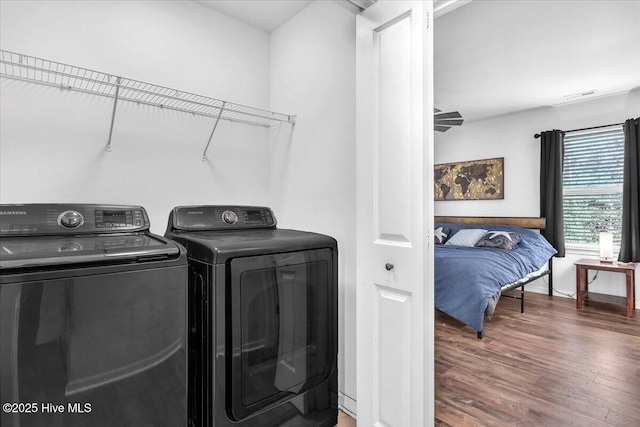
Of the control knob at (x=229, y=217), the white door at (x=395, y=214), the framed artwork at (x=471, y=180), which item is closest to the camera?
the white door at (x=395, y=214)

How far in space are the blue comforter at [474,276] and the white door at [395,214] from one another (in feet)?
5.97

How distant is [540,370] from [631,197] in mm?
2750

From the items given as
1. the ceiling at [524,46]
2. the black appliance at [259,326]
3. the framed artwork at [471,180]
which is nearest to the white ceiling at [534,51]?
the ceiling at [524,46]

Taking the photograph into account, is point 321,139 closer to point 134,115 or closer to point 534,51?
point 134,115

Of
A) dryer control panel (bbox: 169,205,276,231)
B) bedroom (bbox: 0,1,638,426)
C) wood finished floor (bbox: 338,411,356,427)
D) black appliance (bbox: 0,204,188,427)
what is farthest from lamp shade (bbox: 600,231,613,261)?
black appliance (bbox: 0,204,188,427)

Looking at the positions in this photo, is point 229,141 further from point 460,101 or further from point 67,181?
point 460,101

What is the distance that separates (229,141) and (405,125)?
1170mm

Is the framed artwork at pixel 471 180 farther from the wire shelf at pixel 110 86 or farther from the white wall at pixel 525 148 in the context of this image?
the wire shelf at pixel 110 86

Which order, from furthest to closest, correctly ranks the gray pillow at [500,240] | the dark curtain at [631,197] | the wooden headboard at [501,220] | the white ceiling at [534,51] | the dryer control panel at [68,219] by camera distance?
1. the wooden headboard at [501,220]
2. the gray pillow at [500,240]
3. the dark curtain at [631,197]
4. the white ceiling at [534,51]
5. the dryer control panel at [68,219]

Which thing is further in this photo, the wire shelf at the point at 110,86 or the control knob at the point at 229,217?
the control knob at the point at 229,217

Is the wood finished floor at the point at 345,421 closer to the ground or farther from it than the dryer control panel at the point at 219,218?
closer to the ground

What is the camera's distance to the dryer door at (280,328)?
1.25 metres

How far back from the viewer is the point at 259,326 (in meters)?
1.30

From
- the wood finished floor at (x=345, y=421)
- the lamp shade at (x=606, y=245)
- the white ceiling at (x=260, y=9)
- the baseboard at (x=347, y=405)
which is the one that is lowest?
the wood finished floor at (x=345, y=421)
